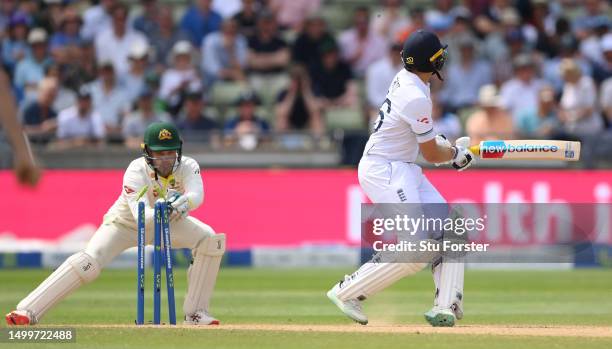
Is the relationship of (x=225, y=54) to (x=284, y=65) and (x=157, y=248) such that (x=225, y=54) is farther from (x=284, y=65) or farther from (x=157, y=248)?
(x=157, y=248)

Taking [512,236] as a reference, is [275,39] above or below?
above

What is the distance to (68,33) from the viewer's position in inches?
645

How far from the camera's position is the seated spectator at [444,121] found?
48.4ft

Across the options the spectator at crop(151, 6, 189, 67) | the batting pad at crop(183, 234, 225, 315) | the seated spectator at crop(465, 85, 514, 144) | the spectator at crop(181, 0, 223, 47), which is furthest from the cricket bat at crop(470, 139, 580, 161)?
the spectator at crop(181, 0, 223, 47)

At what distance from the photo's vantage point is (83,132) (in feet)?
48.7

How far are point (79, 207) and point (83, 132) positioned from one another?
1098mm

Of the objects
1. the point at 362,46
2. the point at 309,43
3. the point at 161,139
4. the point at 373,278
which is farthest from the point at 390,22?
the point at 373,278

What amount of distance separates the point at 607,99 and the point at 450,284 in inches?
326

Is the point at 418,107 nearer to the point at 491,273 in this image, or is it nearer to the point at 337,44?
the point at 491,273

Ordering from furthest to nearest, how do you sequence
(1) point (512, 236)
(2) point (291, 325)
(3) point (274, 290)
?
(1) point (512, 236) < (3) point (274, 290) < (2) point (291, 325)

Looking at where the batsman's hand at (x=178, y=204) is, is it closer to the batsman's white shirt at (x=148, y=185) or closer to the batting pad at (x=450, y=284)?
the batsman's white shirt at (x=148, y=185)

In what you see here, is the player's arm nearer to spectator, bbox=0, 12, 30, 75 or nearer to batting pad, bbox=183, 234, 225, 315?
batting pad, bbox=183, 234, 225, 315

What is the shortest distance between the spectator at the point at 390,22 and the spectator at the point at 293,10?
867 millimetres

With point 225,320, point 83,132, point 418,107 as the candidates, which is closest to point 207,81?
point 83,132
